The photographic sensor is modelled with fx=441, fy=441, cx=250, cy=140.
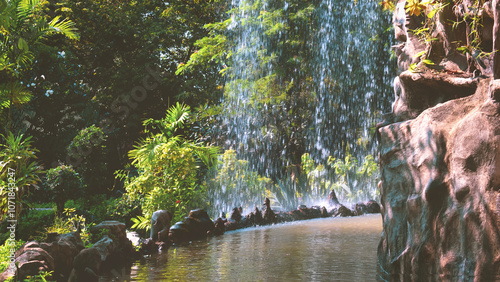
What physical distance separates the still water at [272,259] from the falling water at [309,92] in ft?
22.9

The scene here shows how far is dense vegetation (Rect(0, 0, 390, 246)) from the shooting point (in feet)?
36.4

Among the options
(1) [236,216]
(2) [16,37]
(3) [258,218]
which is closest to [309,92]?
(3) [258,218]

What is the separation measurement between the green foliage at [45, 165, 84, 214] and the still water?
3.82m

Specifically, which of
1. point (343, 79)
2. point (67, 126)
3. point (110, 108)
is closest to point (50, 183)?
point (67, 126)

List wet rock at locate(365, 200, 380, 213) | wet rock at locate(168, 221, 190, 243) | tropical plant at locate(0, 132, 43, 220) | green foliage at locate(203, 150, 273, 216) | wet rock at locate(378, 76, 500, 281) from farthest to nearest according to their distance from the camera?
1. green foliage at locate(203, 150, 273, 216)
2. wet rock at locate(365, 200, 380, 213)
3. wet rock at locate(168, 221, 190, 243)
4. tropical plant at locate(0, 132, 43, 220)
5. wet rock at locate(378, 76, 500, 281)

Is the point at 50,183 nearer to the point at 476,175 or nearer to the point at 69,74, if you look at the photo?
the point at 69,74

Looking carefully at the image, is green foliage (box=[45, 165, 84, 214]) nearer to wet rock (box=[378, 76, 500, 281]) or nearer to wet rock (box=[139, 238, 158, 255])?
wet rock (box=[139, 238, 158, 255])

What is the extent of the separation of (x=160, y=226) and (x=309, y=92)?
8.88 metres

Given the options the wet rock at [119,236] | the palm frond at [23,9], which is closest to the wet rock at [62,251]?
the wet rock at [119,236]

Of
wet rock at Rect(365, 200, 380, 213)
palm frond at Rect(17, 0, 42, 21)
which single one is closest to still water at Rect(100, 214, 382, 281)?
wet rock at Rect(365, 200, 380, 213)

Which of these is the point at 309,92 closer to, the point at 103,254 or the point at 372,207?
the point at 372,207

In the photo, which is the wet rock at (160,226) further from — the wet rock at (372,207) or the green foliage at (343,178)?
the green foliage at (343,178)

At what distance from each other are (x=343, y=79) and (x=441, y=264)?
12558 millimetres

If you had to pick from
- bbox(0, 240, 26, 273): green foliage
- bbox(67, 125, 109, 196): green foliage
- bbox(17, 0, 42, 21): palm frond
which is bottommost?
bbox(0, 240, 26, 273): green foliage
